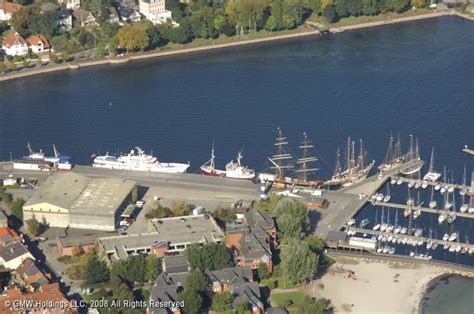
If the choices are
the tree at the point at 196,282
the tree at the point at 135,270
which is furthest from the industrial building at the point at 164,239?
the tree at the point at 196,282

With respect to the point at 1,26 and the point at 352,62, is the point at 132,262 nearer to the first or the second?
the point at 352,62

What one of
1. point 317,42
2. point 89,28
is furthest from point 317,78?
point 89,28

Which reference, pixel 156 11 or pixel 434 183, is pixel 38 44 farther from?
pixel 434 183

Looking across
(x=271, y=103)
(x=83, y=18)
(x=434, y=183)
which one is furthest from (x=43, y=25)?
(x=434, y=183)

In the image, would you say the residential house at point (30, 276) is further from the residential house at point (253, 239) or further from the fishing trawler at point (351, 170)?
the fishing trawler at point (351, 170)

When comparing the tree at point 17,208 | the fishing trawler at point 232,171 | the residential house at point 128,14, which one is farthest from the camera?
the residential house at point 128,14

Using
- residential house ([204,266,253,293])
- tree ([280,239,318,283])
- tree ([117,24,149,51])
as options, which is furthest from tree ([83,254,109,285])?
tree ([117,24,149,51])
